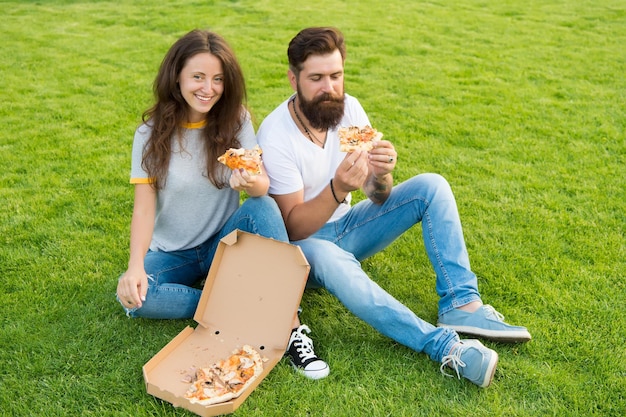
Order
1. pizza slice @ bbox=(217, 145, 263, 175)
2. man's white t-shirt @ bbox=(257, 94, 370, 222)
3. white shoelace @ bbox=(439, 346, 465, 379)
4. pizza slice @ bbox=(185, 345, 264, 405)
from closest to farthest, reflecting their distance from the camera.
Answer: pizza slice @ bbox=(185, 345, 264, 405) → white shoelace @ bbox=(439, 346, 465, 379) → pizza slice @ bbox=(217, 145, 263, 175) → man's white t-shirt @ bbox=(257, 94, 370, 222)

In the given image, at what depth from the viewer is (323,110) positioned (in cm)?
307

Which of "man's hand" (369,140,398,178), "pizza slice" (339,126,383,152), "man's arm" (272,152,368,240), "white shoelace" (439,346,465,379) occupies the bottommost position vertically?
"white shoelace" (439,346,465,379)

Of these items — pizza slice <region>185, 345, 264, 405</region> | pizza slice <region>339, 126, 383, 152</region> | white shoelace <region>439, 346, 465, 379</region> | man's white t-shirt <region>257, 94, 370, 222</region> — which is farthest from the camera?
man's white t-shirt <region>257, 94, 370, 222</region>

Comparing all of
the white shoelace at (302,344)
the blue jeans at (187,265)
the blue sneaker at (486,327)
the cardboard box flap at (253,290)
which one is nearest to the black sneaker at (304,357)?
the white shoelace at (302,344)

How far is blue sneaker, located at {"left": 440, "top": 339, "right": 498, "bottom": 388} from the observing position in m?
2.64

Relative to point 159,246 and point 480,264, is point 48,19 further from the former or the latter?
point 480,264

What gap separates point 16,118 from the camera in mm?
5773

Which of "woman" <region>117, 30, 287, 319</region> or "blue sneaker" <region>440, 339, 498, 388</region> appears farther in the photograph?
"woman" <region>117, 30, 287, 319</region>

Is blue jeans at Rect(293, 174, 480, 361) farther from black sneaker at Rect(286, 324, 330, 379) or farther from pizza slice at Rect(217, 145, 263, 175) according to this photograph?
pizza slice at Rect(217, 145, 263, 175)

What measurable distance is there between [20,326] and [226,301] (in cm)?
105

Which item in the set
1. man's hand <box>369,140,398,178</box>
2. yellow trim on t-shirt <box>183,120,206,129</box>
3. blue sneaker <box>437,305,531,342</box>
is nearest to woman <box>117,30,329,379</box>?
yellow trim on t-shirt <box>183,120,206,129</box>

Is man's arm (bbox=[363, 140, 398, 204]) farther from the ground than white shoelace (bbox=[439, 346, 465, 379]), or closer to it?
farther from the ground

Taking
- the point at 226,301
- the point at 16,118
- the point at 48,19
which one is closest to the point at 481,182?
the point at 226,301

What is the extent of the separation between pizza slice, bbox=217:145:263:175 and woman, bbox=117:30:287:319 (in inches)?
1.6
